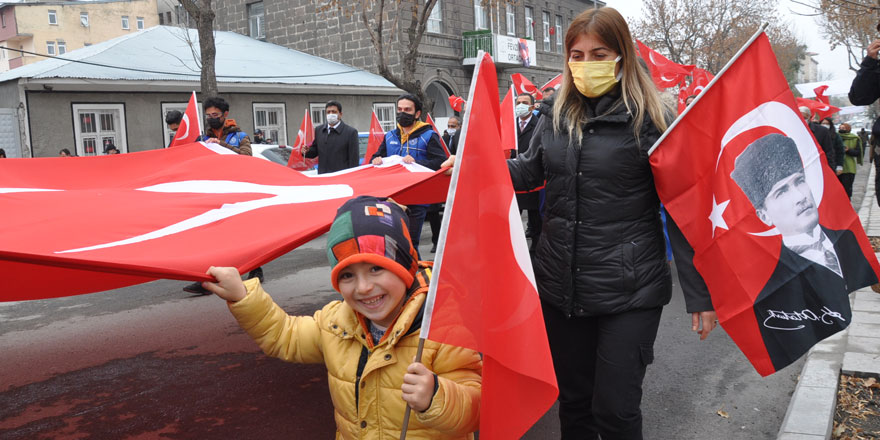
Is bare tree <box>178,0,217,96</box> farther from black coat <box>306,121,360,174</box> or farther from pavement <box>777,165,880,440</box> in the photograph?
pavement <box>777,165,880,440</box>

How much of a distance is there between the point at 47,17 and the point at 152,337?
64013 millimetres

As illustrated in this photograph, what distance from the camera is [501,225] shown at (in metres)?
2.35

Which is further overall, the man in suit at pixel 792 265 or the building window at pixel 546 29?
the building window at pixel 546 29

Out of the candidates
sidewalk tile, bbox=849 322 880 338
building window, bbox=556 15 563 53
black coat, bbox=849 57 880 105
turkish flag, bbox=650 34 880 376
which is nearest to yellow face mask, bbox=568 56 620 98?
turkish flag, bbox=650 34 880 376

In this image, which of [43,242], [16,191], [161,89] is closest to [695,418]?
[43,242]

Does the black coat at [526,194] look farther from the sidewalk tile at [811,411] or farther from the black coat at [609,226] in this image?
the black coat at [609,226]

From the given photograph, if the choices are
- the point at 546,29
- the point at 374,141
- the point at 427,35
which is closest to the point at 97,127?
the point at 427,35

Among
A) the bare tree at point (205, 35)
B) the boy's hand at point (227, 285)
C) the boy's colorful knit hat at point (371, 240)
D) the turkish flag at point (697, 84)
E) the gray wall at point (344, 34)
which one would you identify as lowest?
the boy's hand at point (227, 285)

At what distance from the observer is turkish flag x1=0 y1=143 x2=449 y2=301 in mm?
2729

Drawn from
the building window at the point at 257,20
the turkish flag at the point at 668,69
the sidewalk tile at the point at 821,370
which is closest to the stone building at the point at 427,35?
the building window at the point at 257,20

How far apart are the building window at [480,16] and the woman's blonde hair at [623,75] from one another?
30.8 m

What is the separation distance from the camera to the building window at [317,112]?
85.7 ft

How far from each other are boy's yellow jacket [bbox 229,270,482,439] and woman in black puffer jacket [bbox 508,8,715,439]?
24.2 inches

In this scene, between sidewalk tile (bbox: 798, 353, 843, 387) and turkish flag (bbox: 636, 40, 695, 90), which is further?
turkish flag (bbox: 636, 40, 695, 90)
